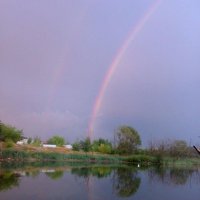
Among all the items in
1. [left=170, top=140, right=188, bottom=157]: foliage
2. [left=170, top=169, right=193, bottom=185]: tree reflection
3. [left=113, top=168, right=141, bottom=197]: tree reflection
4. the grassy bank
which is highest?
[left=170, top=140, right=188, bottom=157]: foliage

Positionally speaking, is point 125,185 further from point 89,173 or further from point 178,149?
point 178,149

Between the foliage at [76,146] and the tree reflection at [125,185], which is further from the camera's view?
the foliage at [76,146]

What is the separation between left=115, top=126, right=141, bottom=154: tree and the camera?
9569 centimetres

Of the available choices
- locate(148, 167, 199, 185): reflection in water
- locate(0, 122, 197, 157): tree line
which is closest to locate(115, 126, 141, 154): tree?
locate(0, 122, 197, 157): tree line

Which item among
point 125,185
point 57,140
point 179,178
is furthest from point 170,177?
point 57,140

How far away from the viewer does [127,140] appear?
96.8m

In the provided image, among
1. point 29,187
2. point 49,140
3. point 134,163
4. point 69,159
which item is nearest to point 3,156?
point 69,159

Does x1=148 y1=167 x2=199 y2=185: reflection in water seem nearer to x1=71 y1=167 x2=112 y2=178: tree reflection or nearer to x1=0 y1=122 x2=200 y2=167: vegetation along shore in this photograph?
x1=71 y1=167 x2=112 y2=178: tree reflection

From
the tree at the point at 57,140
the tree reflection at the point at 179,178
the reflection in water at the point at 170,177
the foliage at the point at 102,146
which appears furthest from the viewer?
the tree at the point at 57,140

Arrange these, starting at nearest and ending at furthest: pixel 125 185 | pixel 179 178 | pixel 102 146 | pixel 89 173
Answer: pixel 125 185 < pixel 179 178 < pixel 89 173 < pixel 102 146

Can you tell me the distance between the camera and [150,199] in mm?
24516

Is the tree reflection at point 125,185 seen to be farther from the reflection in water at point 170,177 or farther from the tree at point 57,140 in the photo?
the tree at point 57,140

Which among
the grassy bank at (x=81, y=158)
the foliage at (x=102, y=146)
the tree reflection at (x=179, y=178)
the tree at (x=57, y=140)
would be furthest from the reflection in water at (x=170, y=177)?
the tree at (x=57, y=140)

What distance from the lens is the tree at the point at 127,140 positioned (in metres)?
95.7
